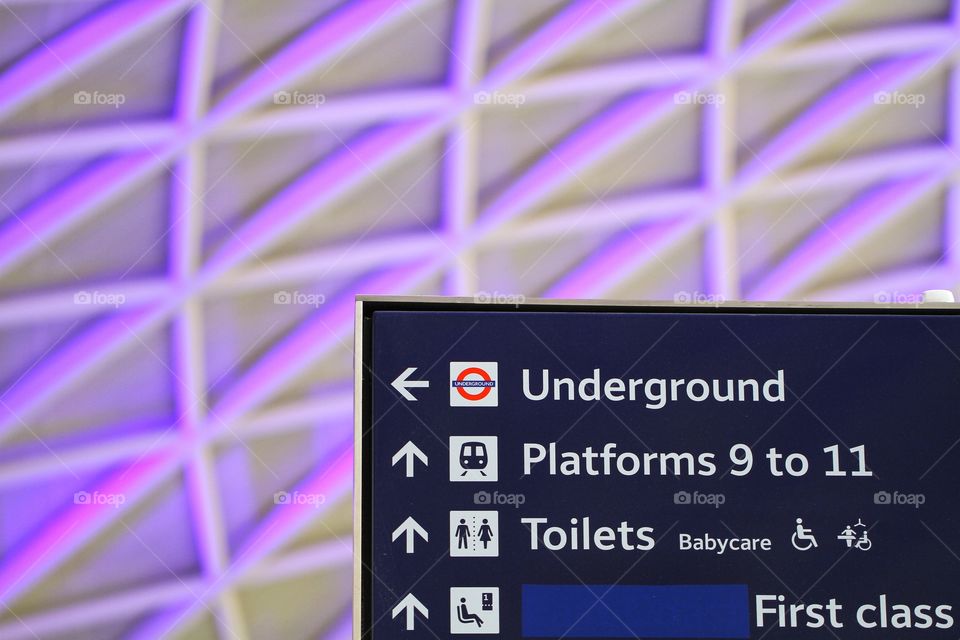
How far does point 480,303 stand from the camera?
5398 mm

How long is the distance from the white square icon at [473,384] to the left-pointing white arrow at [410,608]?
1079 mm

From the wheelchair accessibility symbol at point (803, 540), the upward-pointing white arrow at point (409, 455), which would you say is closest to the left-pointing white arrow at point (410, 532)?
the upward-pointing white arrow at point (409, 455)

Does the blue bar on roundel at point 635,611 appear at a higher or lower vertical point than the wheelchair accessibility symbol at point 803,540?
lower

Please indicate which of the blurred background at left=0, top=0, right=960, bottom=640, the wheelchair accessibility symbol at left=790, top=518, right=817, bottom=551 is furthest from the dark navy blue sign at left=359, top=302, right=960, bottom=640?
the blurred background at left=0, top=0, right=960, bottom=640

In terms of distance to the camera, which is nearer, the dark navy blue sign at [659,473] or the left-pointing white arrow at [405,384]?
the dark navy blue sign at [659,473]

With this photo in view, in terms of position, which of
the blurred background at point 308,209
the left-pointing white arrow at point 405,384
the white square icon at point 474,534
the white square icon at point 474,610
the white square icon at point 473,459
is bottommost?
the white square icon at point 474,610

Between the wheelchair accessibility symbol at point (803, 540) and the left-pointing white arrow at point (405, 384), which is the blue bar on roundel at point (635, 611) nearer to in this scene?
the wheelchair accessibility symbol at point (803, 540)

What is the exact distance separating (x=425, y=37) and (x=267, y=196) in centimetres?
350

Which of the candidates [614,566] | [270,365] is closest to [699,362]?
[614,566]

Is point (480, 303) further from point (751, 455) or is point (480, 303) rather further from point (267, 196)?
point (267, 196)

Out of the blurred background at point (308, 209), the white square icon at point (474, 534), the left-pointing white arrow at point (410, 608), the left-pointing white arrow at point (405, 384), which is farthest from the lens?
the blurred background at point (308, 209)

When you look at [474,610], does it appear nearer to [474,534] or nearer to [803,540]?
[474,534]

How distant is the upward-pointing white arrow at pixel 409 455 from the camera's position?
5.20 meters

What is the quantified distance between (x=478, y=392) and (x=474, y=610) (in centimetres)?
119
